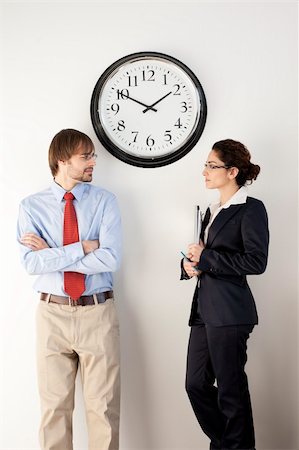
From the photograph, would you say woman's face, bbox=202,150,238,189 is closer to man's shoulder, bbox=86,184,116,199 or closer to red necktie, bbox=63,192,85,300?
man's shoulder, bbox=86,184,116,199

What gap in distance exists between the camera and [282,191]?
9.91 ft

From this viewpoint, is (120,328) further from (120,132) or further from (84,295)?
(120,132)

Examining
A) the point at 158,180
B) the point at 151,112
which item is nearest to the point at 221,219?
the point at 158,180

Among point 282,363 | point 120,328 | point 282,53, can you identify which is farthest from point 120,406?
point 282,53

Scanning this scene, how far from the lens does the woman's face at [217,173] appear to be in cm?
266

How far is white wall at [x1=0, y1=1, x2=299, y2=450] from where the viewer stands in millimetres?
2977

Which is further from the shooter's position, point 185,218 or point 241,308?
point 185,218

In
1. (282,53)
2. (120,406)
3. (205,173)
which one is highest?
(282,53)

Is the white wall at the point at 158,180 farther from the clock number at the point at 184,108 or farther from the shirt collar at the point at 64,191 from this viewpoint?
the shirt collar at the point at 64,191

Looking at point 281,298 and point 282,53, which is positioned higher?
point 282,53

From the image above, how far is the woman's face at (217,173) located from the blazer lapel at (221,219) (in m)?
0.13

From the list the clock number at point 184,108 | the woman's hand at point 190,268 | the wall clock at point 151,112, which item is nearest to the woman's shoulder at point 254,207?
the woman's hand at point 190,268

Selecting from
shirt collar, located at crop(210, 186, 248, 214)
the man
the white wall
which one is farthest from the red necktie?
shirt collar, located at crop(210, 186, 248, 214)

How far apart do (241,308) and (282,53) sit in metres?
1.37
